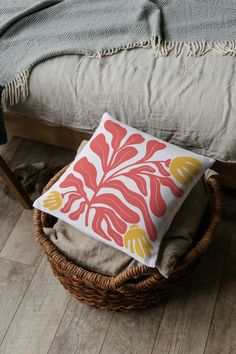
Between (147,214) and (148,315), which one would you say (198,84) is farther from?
(148,315)

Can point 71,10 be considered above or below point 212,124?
above

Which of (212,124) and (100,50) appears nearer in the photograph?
(212,124)

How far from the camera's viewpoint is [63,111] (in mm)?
1239

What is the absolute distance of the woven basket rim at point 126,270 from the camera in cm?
92

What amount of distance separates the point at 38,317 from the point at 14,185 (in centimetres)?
42

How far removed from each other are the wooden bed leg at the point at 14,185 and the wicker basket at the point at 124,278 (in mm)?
227

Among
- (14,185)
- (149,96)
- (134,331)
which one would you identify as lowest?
(134,331)

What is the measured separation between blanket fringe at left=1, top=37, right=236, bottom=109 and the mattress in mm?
16

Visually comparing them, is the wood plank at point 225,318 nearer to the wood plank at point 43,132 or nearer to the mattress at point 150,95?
the mattress at point 150,95

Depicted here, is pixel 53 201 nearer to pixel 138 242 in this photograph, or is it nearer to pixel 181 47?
pixel 138 242

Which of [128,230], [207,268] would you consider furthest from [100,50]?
[207,268]

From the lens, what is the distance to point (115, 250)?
985 mm

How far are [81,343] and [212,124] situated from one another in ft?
2.32

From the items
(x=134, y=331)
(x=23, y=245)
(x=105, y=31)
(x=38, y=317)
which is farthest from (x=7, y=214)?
(x=105, y=31)
